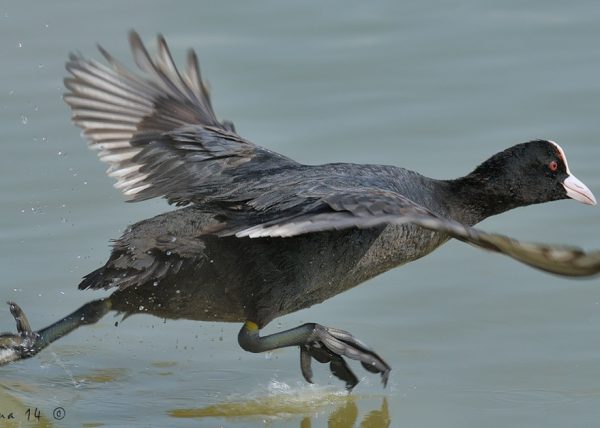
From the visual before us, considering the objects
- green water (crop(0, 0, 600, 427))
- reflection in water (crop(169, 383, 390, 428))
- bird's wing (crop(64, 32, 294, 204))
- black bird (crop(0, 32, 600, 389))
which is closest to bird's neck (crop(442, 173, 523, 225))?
black bird (crop(0, 32, 600, 389))

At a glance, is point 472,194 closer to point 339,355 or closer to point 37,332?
point 339,355

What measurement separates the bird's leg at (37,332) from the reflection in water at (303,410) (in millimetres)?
698

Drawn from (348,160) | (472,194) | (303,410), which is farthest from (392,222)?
(348,160)

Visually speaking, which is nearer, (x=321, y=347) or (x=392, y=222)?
(x=392, y=222)

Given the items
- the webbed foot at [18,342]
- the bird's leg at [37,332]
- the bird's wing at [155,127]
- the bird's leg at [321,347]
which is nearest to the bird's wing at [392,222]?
the bird's leg at [321,347]

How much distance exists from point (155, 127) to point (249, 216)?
4.59ft

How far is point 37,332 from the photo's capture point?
22.2ft

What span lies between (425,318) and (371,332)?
0.30m

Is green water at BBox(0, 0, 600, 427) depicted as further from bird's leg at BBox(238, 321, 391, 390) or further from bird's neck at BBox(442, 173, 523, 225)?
bird's neck at BBox(442, 173, 523, 225)

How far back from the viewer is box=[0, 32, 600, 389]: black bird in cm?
617

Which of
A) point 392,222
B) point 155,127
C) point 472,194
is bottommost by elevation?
point 392,222

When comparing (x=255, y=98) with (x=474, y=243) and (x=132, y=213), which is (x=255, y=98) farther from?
(x=474, y=243)

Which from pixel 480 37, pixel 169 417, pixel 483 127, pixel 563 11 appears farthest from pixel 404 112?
pixel 169 417

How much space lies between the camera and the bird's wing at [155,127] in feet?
22.4
